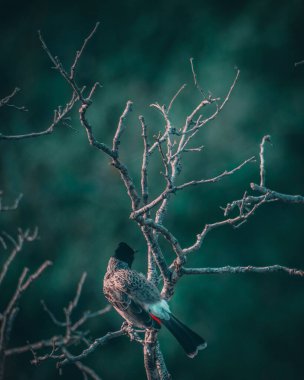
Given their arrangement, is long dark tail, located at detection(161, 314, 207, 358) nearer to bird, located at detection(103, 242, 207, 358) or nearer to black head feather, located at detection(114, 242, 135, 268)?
bird, located at detection(103, 242, 207, 358)

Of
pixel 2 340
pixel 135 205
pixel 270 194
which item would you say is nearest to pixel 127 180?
pixel 135 205

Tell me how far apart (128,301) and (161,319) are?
0.36 metres

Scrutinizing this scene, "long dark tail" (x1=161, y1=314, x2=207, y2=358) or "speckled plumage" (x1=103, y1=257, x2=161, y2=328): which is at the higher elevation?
"speckled plumage" (x1=103, y1=257, x2=161, y2=328)

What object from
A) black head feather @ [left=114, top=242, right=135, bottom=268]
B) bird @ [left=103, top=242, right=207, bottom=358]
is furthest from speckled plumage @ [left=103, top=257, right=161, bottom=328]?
black head feather @ [left=114, top=242, right=135, bottom=268]

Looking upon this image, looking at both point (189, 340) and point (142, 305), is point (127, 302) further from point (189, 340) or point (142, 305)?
point (189, 340)

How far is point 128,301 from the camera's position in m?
4.18

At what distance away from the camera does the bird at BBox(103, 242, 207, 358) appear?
3.78 metres

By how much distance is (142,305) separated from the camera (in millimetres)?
4109

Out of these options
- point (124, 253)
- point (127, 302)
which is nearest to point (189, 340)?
point (127, 302)

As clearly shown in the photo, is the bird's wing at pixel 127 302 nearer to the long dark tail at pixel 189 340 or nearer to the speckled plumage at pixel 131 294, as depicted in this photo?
the speckled plumage at pixel 131 294

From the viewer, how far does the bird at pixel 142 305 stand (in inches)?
149

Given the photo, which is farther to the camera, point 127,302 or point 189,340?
point 127,302

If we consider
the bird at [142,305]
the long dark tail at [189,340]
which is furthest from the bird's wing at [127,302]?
the long dark tail at [189,340]

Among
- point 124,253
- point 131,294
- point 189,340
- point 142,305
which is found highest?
point 124,253
